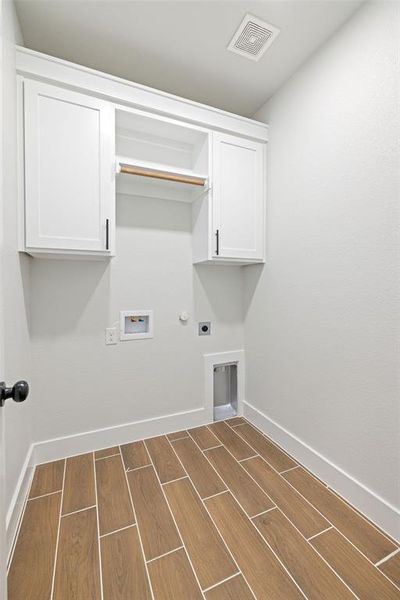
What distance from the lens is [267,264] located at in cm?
212

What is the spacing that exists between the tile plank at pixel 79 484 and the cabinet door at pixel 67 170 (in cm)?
141

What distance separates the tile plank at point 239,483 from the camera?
1.45 metres

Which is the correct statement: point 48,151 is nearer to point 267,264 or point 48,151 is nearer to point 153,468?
point 267,264

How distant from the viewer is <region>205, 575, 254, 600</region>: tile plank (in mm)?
1025

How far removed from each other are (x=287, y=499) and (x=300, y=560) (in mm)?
335

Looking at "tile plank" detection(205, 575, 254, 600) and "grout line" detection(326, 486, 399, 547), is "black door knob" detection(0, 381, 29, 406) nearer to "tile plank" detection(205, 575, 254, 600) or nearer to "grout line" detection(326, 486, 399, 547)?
"tile plank" detection(205, 575, 254, 600)

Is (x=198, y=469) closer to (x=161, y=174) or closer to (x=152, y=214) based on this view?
(x=152, y=214)

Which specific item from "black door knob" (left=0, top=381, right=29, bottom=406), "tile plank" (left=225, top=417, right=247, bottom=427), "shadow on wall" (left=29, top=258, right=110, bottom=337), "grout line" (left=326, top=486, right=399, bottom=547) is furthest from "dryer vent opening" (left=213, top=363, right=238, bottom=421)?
"black door knob" (left=0, top=381, right=29, bottom=406)

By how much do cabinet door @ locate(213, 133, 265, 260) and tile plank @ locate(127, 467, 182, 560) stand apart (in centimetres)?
153

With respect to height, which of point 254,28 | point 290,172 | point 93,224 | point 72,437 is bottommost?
point 72,437

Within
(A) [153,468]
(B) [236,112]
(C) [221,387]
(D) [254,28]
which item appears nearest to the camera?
(D) [254,28]

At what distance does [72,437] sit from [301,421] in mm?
1584

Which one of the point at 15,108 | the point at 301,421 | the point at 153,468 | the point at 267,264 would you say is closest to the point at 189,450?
the point at 153,468

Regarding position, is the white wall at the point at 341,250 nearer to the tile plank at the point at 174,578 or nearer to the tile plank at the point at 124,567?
the tile plank at the point at 174,578
